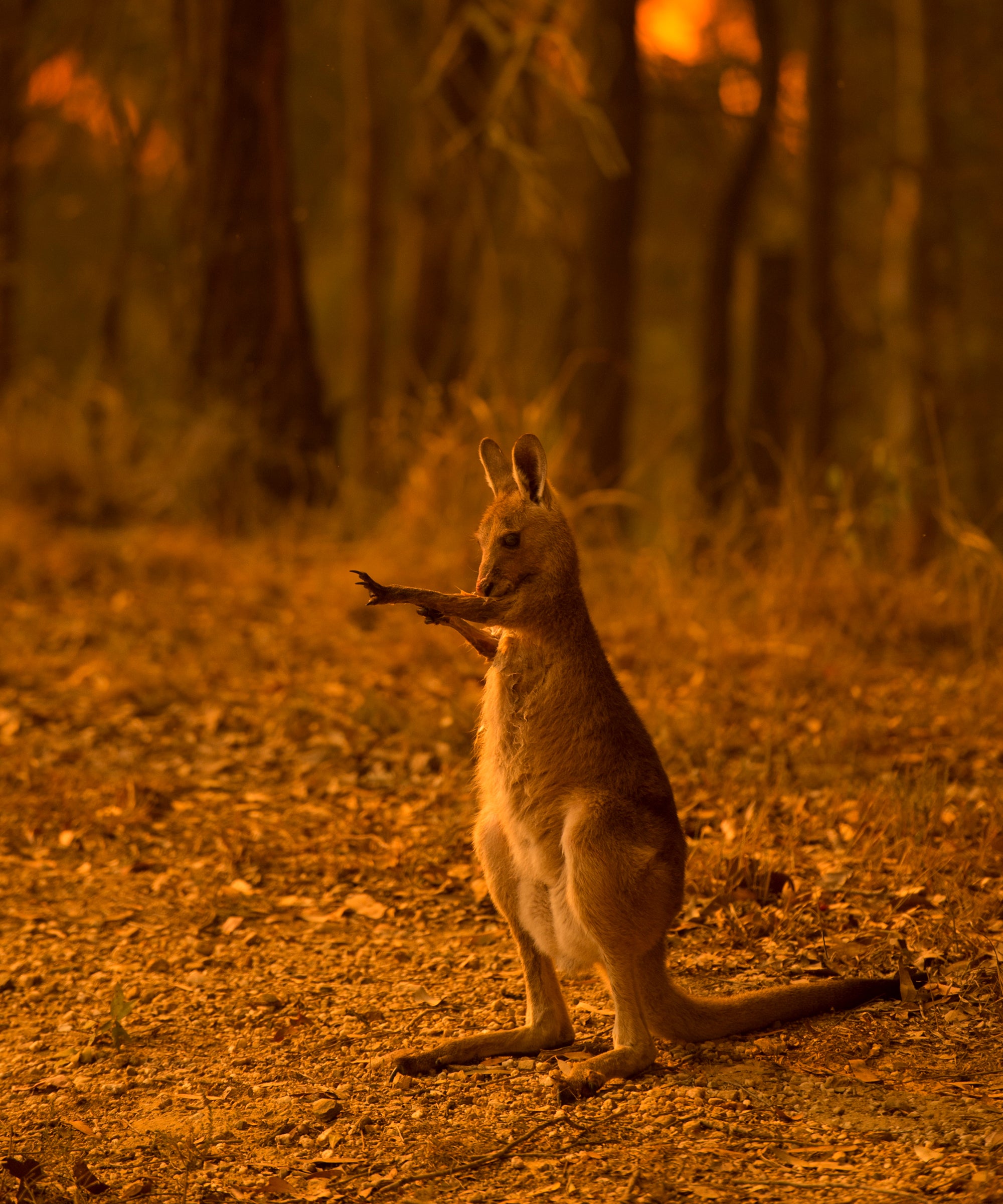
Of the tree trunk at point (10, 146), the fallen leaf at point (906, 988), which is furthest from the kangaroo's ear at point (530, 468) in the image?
the tree trunk at point (10, 146)

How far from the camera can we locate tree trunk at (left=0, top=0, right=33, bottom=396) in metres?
15.6

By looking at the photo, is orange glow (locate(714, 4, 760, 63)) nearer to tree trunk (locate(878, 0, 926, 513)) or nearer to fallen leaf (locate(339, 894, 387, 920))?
tree trunk (locate(878, 0, 926, 513))

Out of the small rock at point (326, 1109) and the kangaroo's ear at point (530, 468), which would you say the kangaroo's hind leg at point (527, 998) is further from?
the kangaroo's ear at point (530, 468)

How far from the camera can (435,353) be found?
543 inches

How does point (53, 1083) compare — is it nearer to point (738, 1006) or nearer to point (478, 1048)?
point (478, 1048)

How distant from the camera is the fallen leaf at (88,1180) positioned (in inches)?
130

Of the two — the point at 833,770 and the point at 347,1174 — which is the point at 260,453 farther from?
the point at 347,1174

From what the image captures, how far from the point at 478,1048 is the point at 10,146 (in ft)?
49.1

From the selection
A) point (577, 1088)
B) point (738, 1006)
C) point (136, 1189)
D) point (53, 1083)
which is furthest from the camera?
point (53, 1083)

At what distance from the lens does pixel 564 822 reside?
12.3 ft

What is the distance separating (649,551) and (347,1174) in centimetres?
576

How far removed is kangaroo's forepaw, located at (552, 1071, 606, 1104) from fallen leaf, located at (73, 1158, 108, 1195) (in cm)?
109

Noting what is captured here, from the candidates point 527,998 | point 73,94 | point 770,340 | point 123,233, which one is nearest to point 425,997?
point 527,998

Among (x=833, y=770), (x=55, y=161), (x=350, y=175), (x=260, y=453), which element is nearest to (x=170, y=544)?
(x=260, y=453)
